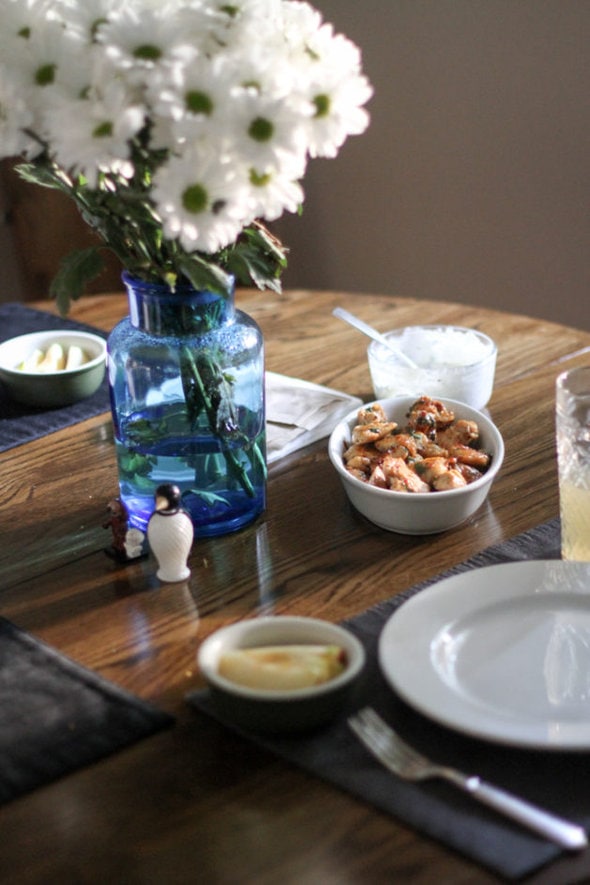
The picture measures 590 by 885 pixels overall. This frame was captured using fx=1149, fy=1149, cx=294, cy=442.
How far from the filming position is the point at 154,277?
3.74 ft

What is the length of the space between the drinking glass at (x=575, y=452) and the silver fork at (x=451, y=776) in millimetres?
336

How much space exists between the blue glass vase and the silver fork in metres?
0.36

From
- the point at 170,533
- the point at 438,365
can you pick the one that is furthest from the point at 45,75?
the point at 438,365

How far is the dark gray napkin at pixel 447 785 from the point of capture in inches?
32.3

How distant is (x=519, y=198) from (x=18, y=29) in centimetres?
216

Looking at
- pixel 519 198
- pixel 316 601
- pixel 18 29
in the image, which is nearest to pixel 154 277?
pixel 18 29

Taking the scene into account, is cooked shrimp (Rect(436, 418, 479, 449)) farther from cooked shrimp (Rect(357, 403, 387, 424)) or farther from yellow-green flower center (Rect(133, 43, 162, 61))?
yellow-green flower center (Rect(133, 43, 162, 61))

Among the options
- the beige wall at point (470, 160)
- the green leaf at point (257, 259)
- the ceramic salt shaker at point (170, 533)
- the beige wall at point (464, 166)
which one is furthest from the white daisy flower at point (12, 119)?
the beige wall at point (470, 160)

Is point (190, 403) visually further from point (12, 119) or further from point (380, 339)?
point (380, 339)

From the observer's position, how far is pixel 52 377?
1.59 meters

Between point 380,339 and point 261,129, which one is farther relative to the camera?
point 380,339

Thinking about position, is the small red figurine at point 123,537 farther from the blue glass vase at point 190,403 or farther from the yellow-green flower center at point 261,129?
the yellow-green flower center at point 261,129

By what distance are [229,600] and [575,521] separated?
0.36m

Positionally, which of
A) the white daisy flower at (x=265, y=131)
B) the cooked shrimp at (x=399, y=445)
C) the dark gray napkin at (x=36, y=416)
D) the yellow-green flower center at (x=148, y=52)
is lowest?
the dark gray napkin at (x=36, y=416)
